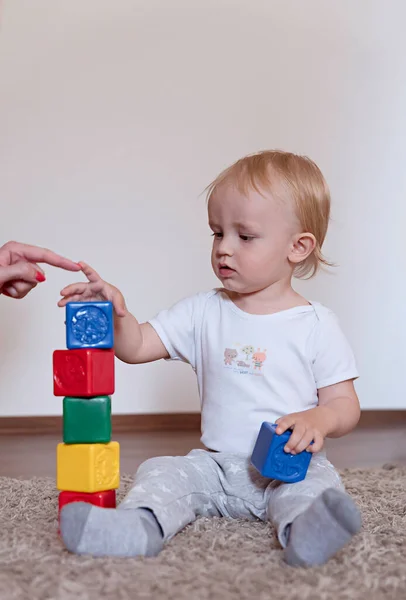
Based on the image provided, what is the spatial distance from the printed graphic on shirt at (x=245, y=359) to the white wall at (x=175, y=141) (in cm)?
114

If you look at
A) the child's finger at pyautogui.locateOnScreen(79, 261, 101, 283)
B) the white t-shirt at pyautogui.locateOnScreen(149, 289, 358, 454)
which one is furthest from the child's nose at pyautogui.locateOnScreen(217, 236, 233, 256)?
the child's finger at pyautogui.locateOnScreen(79, 261, 101, 283)

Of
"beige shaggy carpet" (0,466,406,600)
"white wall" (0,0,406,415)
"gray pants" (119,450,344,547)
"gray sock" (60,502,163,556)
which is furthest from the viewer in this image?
"white wall" (0,0,406,415)

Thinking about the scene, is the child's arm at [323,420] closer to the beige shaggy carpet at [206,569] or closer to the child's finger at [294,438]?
the child's finger at [294,438]

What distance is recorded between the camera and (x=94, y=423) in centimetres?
96

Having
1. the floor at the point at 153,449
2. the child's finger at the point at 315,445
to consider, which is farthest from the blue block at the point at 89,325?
the floor at the point at 153,449

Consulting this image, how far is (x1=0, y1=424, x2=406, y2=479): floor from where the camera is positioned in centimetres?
168

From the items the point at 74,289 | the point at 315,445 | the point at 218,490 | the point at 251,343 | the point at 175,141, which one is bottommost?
the point at 218,490

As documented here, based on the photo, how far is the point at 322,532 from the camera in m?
0.89

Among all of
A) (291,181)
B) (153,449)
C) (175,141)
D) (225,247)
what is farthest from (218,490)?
(175,141)

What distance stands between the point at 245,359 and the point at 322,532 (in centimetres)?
38

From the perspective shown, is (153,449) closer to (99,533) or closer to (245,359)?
(245,359)

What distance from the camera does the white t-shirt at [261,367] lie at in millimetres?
1193

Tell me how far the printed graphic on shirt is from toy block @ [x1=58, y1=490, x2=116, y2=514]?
317mm

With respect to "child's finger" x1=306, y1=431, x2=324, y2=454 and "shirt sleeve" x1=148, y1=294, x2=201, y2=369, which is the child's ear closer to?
"shirt sleeve" x1=148, y1=294, x2=201, y2=369
